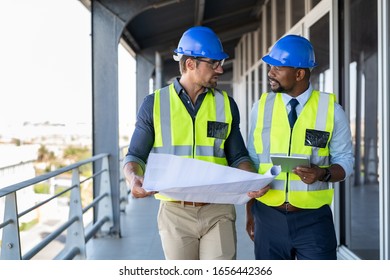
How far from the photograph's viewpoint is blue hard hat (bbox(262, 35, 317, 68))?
1922 millimetres

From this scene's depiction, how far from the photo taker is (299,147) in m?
1.91

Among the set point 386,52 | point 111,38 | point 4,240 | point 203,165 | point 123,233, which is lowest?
point 123,233

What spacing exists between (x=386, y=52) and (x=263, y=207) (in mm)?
1270

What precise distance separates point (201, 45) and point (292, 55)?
0.36 metres

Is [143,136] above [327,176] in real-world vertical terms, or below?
above

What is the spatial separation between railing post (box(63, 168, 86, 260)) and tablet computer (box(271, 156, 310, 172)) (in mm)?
2626

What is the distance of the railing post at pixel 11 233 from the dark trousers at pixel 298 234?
136 cm

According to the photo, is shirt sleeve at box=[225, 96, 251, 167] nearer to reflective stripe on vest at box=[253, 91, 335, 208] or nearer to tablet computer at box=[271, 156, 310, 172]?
reflective stripe on vest at box=[253, 91, 335, 208]

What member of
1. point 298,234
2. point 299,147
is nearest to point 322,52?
point 299,147

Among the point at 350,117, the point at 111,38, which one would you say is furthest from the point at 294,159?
the point at 111,38

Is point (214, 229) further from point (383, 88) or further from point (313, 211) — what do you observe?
point (383, 88)

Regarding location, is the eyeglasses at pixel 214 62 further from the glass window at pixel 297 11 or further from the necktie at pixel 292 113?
the glass window at pixel 297 11

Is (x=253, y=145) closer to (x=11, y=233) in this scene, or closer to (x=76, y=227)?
(x=11, y=233)
